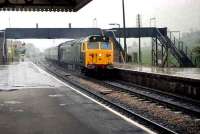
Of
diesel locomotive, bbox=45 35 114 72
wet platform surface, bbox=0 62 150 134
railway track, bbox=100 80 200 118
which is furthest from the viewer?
diesel locomotive, bbox=45 35 114 72

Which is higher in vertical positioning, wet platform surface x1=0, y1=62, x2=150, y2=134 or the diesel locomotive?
the diesel locomotive

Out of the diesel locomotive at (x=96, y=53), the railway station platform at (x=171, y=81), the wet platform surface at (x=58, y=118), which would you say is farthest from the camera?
the diesel locomotive at (x=96, y=53)

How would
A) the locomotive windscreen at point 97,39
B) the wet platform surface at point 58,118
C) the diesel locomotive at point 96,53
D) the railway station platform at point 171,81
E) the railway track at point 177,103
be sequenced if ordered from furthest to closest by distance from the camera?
the locomotive windscreen at point 97,39
the diesel locomotive at point 96,53
the railway station platform at point 171,81
the railway track at point 177,103
the wet platform surface at point 58,118

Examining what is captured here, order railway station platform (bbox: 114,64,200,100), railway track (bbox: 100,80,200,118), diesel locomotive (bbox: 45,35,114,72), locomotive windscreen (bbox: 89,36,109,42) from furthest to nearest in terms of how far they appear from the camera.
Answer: locomotive windscreen (bbox: 89,36,109,42) → diesel locomotive (bbox: 45,35,114,72) → railway station platform (bbox: 114,64,200,100) → railway track (bbox: 100,80,200,118)

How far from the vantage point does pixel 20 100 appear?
19.4 metres

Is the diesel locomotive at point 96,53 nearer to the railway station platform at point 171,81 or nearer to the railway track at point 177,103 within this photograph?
the railway station platform at point 171,81

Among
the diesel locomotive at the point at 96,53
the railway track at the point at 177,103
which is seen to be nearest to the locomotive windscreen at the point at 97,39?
the diesel locomotive at the point at 96,53

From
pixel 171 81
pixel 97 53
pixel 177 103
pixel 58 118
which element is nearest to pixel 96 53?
pixel 97 53

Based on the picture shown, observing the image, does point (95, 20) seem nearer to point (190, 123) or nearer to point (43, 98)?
point (43, 98)

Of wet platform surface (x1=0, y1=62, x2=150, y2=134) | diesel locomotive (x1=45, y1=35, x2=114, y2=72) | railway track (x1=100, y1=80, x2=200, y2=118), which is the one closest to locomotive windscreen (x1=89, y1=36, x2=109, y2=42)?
diesel locomotive (x1=45, y1=35, x2=114, y2=72)

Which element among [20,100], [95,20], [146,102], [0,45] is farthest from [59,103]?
[95,20]

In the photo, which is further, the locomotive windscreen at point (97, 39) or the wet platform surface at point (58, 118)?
the locomotive windscreen at point (97, 39)

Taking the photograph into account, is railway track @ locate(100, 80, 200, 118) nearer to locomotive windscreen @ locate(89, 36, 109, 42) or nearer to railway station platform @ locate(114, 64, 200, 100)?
railway station platform @ locate(114, 64, 200, 100)

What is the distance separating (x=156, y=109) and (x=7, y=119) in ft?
A: 17.4
